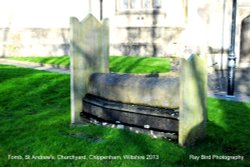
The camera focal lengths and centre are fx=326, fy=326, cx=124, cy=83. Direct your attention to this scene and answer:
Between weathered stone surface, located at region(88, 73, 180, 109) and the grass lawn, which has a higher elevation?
weathered stone surface, located at region(88, 73, 180, 109)

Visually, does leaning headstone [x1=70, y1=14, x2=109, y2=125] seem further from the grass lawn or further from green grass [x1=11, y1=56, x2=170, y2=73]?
green grass [x1=11, y1=56, x2=170, y2=73]

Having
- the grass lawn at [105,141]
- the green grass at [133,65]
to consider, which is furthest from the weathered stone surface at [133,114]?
the green grass at [133,65]

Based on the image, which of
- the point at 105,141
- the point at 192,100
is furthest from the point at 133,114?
the point at 192,100

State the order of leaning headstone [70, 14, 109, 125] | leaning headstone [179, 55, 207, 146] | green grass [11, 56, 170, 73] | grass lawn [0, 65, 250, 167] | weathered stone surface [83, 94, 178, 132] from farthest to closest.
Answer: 1. green grass [11, 56, 170, 73]
2. leaning headstone [70, 14, 109, 125]
3. weathered stone surface [83, 94, 178, 132]
4. leaning headstone [179, 55, 207, 146]
5. grass lawn [0, 65, 250, 167]

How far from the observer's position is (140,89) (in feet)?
16.5

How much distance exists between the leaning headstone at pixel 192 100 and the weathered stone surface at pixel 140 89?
0.58 ft

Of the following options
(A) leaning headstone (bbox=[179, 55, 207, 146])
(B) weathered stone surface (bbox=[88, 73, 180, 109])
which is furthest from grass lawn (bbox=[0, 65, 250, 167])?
(B) weathered stone surface (bbox=[88, 73, 180, 109])

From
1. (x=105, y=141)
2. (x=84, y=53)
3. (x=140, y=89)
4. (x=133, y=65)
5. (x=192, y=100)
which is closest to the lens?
(x=192, y=100)

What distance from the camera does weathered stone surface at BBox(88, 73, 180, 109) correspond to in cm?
475

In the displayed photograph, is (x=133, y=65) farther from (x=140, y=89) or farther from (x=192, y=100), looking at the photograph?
(x=192, y=100)

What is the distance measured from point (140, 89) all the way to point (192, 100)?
0.84 metres

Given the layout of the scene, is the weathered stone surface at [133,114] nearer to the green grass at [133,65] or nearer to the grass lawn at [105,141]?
the grass lawn at [105,141]

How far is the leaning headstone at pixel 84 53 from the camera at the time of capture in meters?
5.71

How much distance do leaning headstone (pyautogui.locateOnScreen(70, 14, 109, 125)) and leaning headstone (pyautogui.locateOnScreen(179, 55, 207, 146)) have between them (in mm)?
2085
